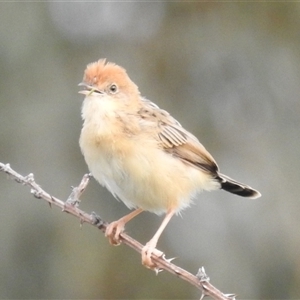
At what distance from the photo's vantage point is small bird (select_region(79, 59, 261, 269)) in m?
4.89

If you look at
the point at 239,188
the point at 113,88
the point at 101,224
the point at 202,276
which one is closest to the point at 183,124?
the point at 239,188

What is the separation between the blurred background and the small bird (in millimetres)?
2664

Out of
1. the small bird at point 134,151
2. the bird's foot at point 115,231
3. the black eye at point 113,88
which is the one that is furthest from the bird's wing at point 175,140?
the bird's foot at point 115,231

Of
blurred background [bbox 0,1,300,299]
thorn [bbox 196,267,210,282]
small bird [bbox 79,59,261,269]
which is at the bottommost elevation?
thorn [bbox 196,267,210,282]

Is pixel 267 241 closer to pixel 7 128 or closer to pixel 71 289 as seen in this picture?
pixel 71 289

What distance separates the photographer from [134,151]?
4.93 metres

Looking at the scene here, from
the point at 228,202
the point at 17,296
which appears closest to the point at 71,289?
the point at 17,296

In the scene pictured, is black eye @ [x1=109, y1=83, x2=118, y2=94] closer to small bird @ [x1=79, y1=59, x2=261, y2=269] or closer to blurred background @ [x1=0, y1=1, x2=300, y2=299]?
small bird @ [x1=79, y1=59, x2=261, y2=269]

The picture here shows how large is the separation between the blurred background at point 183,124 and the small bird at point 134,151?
105 inches

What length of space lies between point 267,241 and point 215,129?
1.38m

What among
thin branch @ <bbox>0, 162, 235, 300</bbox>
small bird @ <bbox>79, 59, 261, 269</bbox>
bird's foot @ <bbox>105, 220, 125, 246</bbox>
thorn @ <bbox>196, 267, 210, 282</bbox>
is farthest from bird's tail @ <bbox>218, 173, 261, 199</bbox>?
thorn @ <bbox>196, 267, 210, 282</bbox>

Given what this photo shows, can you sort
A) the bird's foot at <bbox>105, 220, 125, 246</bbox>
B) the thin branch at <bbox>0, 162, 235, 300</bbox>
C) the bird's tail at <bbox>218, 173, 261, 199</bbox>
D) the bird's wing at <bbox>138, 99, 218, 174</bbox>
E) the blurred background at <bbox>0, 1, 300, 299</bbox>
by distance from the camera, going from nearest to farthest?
1. the thin branch at <bbox>0, 162, 235, 300</bbox>
2. the bird's foot at <bbox>105, 220, 125, 246</bbox>
3. the bird's wing at <bbox>138, 99, 218, 174</bbox>
4. the bird's tail at <bbox>218, 173, 261, 199</bbox>
5. the blurred background at <bbox>0, 1, 300, 299</bbox>

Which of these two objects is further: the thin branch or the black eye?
the black eye

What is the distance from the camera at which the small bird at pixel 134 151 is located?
16.0 feet
